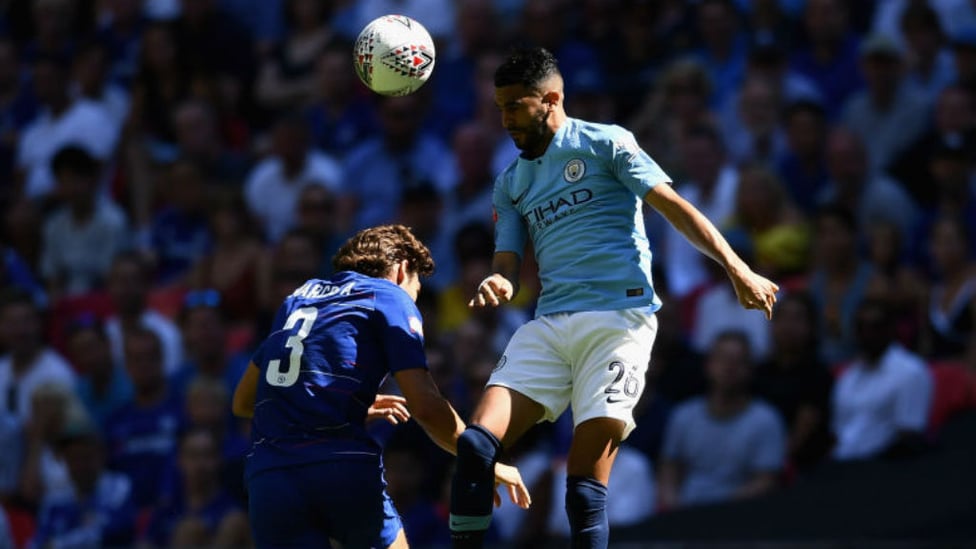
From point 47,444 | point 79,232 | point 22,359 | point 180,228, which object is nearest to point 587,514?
point 47,444

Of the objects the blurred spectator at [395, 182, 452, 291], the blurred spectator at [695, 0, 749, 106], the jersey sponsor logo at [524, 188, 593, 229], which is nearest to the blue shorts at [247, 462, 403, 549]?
the jersey sponsor logo at [524, 188, 593, 229]

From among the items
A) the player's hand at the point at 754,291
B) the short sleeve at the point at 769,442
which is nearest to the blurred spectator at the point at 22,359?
the short sleeve at the point at 769,442

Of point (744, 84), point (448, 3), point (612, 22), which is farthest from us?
point (448, 3)

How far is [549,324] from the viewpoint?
7832 millimetres

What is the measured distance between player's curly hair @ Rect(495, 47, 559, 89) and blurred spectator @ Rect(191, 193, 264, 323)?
693 cm

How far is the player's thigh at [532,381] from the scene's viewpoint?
25.2ft

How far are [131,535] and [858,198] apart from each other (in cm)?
622

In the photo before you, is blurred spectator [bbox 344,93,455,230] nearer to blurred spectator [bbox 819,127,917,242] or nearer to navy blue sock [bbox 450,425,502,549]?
blurred spectator [bbox 819,127,917,242]

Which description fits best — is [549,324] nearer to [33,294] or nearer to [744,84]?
[744,84]

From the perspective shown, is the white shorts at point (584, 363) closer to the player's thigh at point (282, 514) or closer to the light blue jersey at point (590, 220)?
the light blue jersey at point (590, 220)

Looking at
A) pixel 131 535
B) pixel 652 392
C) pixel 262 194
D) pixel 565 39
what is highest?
pixel 565 39

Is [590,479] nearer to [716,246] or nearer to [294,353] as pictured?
[716,246]

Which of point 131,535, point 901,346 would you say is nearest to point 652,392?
point 901,346

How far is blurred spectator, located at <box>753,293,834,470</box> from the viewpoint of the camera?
38.0 feet
